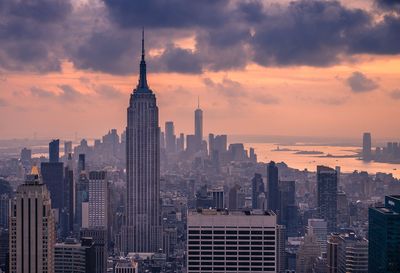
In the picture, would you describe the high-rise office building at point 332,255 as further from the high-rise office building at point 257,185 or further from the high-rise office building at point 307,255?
the high-rise office building at point 257,185

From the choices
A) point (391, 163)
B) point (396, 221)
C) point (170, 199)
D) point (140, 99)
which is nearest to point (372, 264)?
point (396, 221)

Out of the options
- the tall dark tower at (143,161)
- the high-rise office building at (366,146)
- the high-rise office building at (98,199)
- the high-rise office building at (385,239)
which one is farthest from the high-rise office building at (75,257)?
the tall dark tower at (143,161)

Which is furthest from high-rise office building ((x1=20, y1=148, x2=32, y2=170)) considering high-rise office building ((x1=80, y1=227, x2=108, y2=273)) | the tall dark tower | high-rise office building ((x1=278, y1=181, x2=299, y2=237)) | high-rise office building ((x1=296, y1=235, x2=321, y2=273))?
the tall dark tower

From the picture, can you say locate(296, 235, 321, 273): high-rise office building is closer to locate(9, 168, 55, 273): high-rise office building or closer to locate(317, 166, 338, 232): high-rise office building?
locate(317, 166, 338, 232): high-rise office building

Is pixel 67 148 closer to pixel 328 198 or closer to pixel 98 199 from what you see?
pixel 98 199

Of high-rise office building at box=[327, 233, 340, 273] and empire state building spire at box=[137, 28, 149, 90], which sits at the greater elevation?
empire state building spire at box=[137, 28, 149, 90]

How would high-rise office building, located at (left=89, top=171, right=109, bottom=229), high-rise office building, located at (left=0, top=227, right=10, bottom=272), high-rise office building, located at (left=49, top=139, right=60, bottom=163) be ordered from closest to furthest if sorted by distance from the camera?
1. high-rise office building, located at (left=0, top=227, right=10, bottom=272)
2. high-rise office building, located at (left=49, top=139, right=60, bottom=163)
3. high-rise office building, located at (left=89, top=171, right=109, bottom=229)

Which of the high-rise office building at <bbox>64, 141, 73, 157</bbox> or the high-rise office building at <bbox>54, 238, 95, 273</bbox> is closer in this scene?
the high-rise office building at <bbox>54, 238, 95, 273</bbox>

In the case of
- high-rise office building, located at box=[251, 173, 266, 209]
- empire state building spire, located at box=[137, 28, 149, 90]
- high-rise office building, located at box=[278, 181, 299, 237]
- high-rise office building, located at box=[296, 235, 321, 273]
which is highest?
empire state building spire, located at box=[137, 28, 149, 90]
